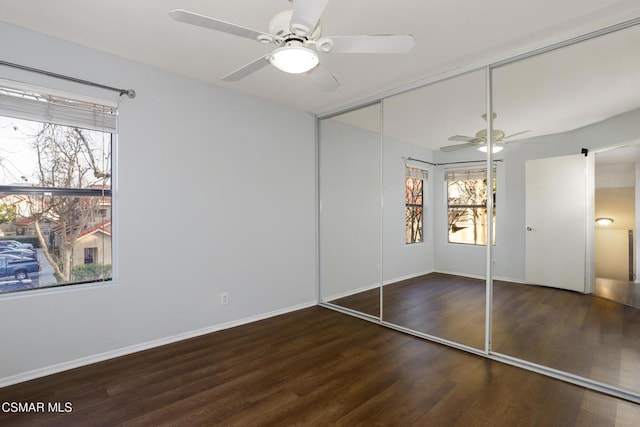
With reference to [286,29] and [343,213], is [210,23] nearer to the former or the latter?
[286,29]

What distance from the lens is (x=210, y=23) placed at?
1.51 metres

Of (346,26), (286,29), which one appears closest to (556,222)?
(346,26)

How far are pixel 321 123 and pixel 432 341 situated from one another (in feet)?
9.82

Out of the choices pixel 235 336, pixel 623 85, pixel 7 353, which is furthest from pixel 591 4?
pixel 7 353

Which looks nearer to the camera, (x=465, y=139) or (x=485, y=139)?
(x=485, y=139)

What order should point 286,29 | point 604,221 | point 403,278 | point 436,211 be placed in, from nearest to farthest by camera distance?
point 286,29 < point 604,221 < point 436,211 < point 403,278

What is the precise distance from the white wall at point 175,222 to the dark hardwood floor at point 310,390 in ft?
0.92

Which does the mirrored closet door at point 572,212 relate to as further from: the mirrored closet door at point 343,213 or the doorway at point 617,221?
the mirrored closet door at point 343,213

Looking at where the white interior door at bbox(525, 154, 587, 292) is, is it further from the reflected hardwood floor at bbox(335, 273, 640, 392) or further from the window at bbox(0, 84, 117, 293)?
the window at bbox(0, 84, 117, 293)

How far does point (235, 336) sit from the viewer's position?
3166 mm

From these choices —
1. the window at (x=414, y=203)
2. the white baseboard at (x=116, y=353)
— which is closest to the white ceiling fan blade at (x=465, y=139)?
the window at (x=414, y=203)

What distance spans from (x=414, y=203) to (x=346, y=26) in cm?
240

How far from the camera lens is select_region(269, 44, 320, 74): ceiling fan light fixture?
65.2 inches

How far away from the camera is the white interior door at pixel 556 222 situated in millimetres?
2545
